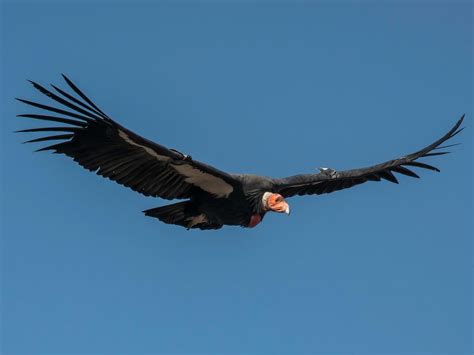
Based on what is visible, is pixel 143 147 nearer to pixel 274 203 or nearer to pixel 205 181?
pixel 205 181

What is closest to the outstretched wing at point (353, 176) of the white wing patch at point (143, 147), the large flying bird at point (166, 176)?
the large flying bird at point (166, 176)

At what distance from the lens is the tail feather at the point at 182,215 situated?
49.4 feet

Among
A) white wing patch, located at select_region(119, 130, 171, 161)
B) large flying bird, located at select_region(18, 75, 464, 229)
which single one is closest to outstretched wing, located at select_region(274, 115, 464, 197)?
large flying bird, located at select_region(18, 75, 464, 229)

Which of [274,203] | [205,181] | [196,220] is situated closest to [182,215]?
[196,220]

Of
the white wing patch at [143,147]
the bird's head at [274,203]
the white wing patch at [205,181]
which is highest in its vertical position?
the white wing patch at [143,147]

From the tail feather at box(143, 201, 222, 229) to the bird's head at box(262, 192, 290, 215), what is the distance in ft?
3.10

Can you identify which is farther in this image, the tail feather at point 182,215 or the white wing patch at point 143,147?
the tail feather at point 182,215

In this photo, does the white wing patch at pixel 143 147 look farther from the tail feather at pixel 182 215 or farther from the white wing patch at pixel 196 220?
the white wing patch at pixel 196 220

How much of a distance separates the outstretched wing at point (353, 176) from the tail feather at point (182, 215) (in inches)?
57.3

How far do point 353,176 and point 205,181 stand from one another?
3.00 metres

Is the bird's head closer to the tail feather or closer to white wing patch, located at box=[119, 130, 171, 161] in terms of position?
the tail feather

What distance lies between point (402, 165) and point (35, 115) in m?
6.58

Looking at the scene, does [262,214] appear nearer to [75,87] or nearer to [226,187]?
[226,187]

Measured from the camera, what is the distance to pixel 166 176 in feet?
48.4
